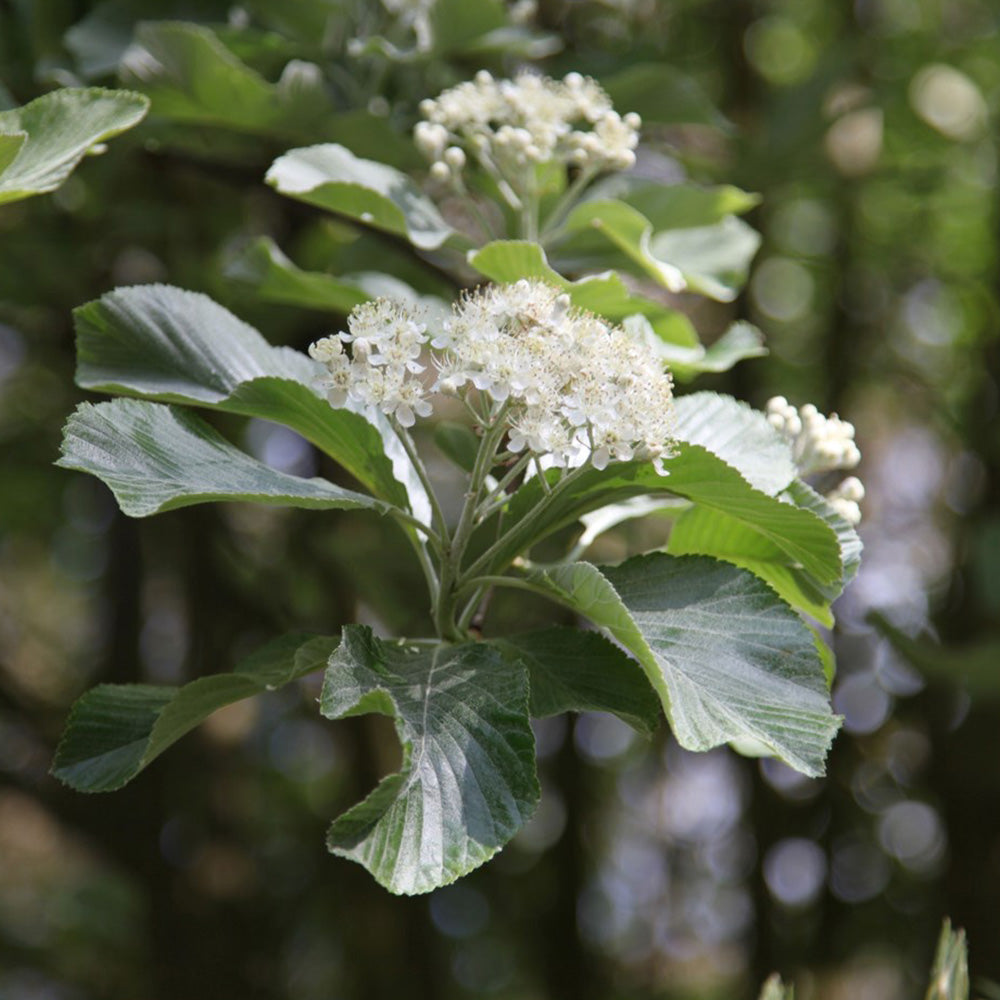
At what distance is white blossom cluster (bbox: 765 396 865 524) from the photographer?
4.66ft

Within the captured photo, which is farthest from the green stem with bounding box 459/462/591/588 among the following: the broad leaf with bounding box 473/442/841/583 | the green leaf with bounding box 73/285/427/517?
the green leaf with bounding box 73/285/427/517

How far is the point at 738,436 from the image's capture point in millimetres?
1351

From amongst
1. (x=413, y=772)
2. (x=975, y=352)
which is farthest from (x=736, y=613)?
(x=975, y=352)

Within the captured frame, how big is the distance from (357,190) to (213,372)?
0.38 meters

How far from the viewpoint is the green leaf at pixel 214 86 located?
1.77 metres

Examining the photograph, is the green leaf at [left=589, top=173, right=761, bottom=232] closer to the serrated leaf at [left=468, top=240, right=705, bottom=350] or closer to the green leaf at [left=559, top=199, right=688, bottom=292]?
the green leaf at [left=559, top=199, right=688, bottom=292]

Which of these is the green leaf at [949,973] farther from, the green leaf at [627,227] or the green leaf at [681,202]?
the green leaf at [681,202]

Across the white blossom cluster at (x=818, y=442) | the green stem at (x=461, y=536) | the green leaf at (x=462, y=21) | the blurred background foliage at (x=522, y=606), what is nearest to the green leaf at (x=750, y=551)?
the white blossom cluster at (x=818, y=442)

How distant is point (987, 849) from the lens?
3.65 m

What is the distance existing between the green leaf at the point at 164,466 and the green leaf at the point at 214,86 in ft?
2.64

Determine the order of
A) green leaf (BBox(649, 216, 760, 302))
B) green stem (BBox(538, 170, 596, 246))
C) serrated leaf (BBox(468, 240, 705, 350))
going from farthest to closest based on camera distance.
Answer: green leaf (BBox(649, 216, 760, 302)) < green stem (BBox(538, 170, 596, 246)) < serrated leaf (BBox(468, 240, 705, 350))

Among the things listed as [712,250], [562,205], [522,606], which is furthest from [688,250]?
[522,606]

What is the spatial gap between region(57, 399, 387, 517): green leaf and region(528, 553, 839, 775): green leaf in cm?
26

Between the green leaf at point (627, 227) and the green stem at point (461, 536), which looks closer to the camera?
the green stem at point (461, 536)
